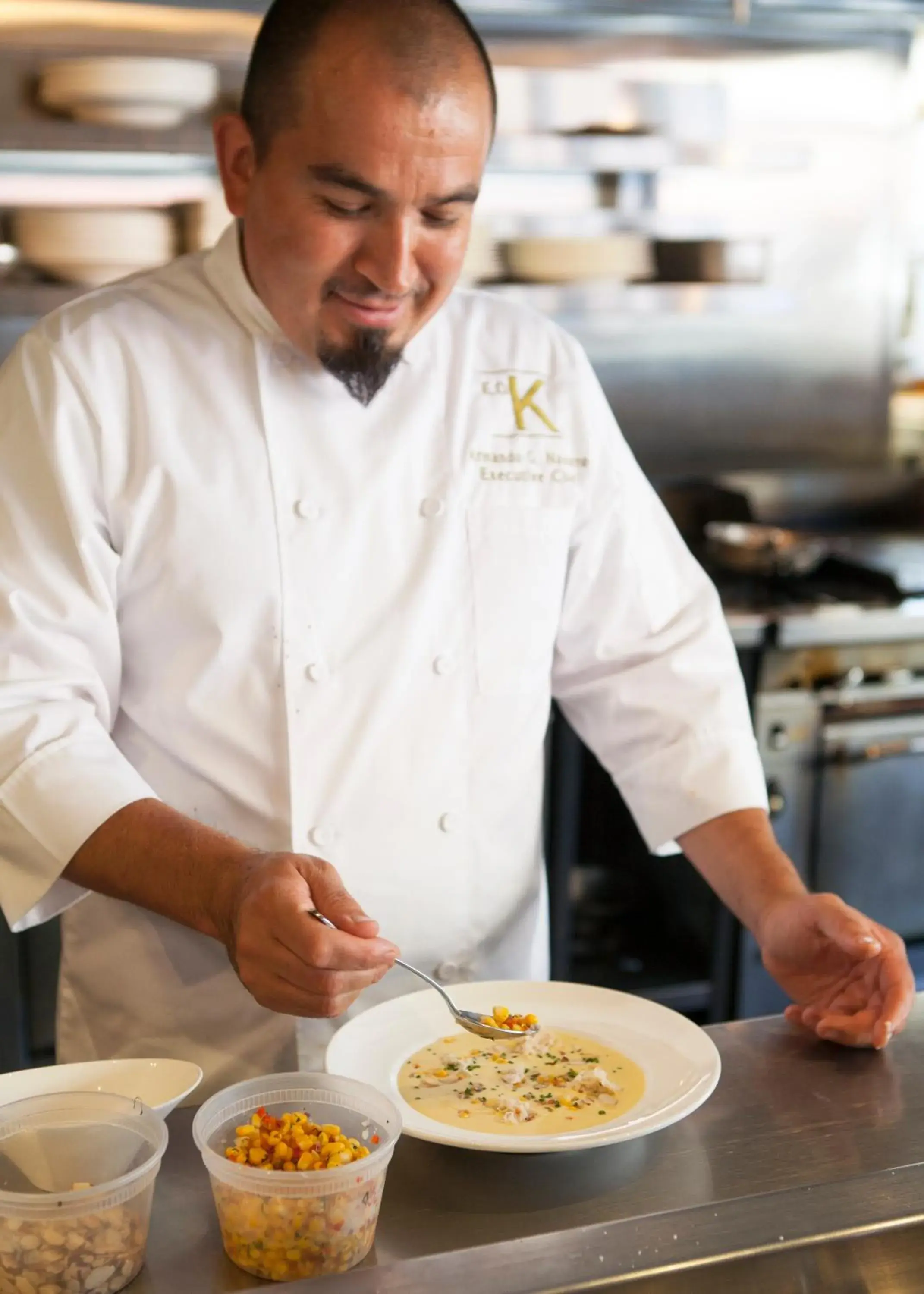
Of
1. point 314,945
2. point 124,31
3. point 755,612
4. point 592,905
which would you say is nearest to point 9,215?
point 124,31

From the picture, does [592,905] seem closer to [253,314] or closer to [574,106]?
[574,106]

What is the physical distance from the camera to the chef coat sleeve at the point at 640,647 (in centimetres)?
173

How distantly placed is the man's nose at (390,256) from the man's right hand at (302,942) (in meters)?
0.60

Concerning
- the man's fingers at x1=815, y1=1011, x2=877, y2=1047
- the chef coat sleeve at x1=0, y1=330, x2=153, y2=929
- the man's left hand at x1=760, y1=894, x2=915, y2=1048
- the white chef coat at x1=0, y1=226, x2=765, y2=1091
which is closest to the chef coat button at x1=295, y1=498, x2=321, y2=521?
the white chef coat at x1=0, y1=226, x2=765, y2=1091

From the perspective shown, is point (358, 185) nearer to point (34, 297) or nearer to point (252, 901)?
point (252, 901)

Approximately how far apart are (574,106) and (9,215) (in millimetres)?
1264

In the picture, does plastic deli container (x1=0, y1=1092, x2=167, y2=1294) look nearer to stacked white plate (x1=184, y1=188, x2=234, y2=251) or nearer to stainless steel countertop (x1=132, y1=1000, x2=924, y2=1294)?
stainless steel countertop (x1=132, y1=1000, x2=924, y2=1294)

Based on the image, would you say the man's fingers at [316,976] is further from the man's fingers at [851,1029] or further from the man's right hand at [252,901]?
the man's fingers at [851,1029]

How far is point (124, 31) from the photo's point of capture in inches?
122

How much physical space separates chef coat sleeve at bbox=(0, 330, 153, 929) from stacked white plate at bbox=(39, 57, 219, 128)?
139 cm

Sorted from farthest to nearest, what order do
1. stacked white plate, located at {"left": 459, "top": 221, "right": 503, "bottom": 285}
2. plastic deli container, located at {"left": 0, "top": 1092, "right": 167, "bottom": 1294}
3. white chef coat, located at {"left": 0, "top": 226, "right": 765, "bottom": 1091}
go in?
stacked white plate, located at {"left": 459, "top": 221, "right": 503, "bottom": 285}
white chef coat, located at {"left": 0, "top": 226, "right": 765, "bottom": 1091}
plastic deli container, located at {"left": 0, "top": 1092, "right": 167, "bottom": 1294}

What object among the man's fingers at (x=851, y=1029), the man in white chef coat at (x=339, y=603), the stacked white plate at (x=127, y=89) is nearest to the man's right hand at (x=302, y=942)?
the man in white chef coat at (x=339, y=603)

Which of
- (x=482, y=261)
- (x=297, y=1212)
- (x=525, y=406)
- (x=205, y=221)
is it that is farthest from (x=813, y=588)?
(x=297, y=1212)

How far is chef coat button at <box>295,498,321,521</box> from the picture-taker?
5.41 feet
